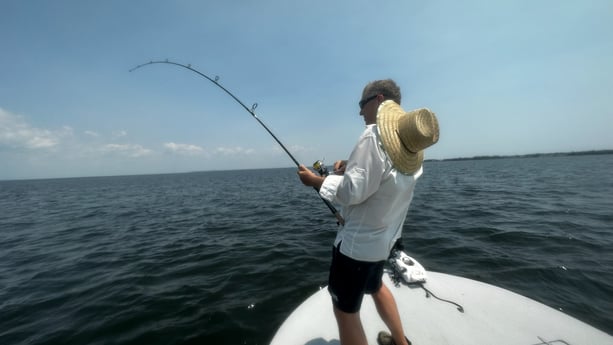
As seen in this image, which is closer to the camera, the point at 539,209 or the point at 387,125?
the point at 387,125

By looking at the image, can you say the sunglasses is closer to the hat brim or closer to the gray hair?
the gray hair

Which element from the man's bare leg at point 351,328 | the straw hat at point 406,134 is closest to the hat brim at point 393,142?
the straw hat at point 406,134

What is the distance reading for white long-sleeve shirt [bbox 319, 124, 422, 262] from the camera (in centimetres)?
153

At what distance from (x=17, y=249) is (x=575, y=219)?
1885 cm

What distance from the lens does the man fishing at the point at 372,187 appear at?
5.08ft

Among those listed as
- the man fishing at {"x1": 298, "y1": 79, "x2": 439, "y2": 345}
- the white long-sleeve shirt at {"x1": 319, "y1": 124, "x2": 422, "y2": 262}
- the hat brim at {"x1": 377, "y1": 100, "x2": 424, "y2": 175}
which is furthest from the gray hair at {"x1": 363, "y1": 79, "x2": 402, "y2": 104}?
the white long-sleeve shirt at {"x1": 319, "y1": 124, "x2": 422, "y2": 262}

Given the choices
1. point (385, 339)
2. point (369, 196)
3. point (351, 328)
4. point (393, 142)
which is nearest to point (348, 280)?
point (351, 328)

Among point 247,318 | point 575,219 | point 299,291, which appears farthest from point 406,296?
point 575,219

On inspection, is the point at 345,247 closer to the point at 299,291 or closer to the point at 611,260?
the point at 299,291

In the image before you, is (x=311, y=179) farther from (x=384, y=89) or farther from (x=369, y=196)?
(x=384, y=89)

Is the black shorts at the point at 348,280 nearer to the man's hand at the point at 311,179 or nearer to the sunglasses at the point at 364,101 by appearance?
the man's hand at the point at 311,179

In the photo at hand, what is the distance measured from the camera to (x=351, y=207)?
5.94 feet

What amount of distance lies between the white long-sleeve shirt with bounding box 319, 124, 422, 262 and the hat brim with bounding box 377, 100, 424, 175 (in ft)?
0.12

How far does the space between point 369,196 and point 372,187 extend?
98 mm
